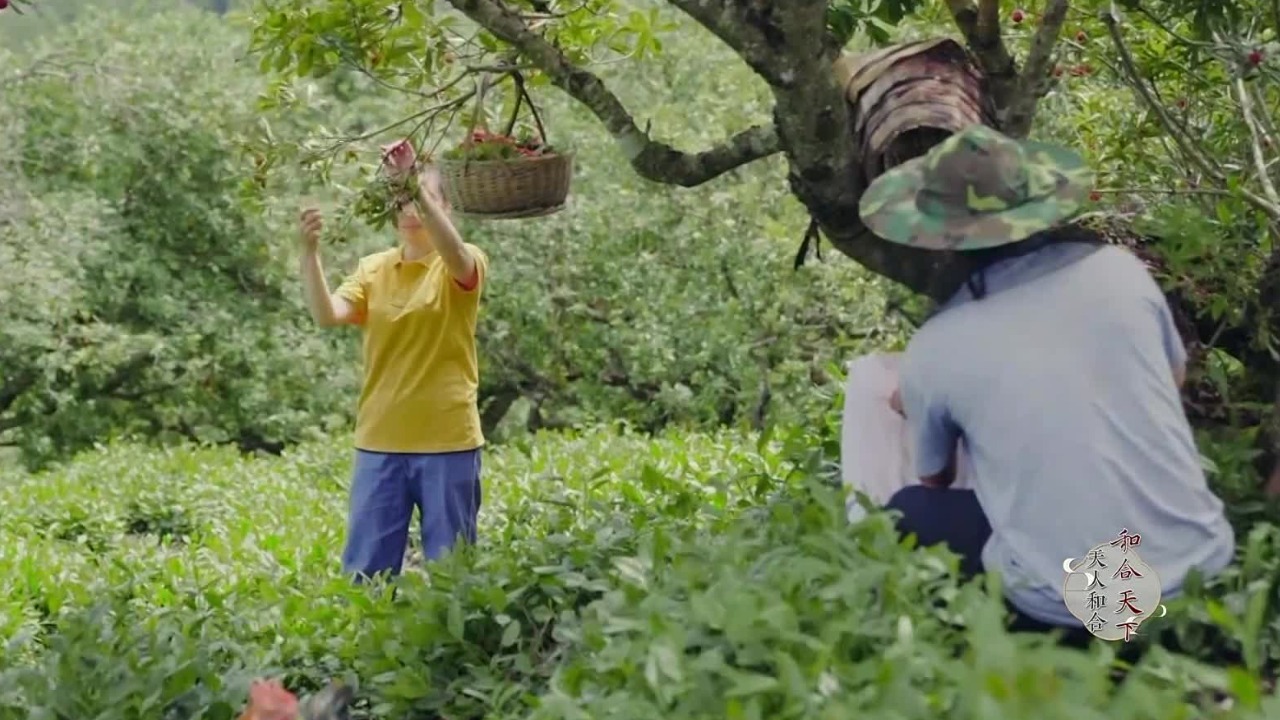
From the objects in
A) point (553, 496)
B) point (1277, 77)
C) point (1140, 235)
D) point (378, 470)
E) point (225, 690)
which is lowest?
point (553, 496)

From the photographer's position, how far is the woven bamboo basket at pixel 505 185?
4.66m

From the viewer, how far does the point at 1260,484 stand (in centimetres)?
367

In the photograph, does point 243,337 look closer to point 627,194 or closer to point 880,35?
point 627,194

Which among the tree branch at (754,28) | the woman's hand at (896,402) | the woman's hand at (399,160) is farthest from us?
the woman's hand at (399,160)

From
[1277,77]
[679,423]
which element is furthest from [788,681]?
→ [679,423]

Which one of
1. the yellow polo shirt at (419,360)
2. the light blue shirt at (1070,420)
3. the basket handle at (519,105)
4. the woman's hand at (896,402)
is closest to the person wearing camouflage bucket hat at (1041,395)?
the light blue shirt at (1070,420)

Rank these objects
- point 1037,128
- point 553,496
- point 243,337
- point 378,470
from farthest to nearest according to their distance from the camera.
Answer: point 243,337, point 1037,128, point 553,496, point 378,470

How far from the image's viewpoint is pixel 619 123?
13.9ft

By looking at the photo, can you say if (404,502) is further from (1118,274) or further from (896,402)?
(1118,274)

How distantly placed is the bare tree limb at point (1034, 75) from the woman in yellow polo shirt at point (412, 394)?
1.72 metres

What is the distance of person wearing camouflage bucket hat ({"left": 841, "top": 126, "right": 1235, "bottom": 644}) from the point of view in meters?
2.81

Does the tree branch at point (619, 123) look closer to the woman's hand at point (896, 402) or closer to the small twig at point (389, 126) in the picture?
the small twig at point (389, 126)

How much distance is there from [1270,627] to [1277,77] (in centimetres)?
166

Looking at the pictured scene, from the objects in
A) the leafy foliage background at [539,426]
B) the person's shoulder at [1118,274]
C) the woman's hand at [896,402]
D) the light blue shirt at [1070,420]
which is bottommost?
the leafy foliage background at [539,426]
